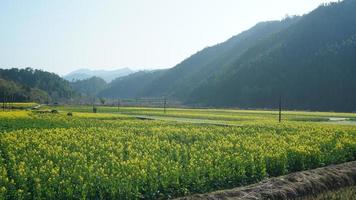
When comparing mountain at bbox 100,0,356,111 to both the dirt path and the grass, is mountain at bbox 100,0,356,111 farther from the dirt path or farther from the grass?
the grass

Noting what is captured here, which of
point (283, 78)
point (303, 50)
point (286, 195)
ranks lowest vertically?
point (286, 195)

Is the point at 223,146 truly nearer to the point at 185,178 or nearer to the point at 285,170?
the point at 285,170

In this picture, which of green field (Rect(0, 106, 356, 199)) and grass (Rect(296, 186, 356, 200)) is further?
grass (Rect(296, 186, 356, 200))

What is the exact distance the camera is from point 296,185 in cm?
1535

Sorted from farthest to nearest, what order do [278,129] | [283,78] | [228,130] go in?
[283,78] → [278,129] → [228,130]

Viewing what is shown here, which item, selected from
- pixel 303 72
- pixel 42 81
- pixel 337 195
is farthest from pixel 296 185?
pixel 42 81

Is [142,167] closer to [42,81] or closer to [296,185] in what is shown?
[296,185]

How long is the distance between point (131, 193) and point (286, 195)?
5.05 m

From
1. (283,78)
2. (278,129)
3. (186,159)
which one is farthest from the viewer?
(283,78)

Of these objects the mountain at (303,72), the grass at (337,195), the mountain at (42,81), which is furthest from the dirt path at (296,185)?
the mountain at (42,81)

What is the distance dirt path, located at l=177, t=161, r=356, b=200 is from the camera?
44.2 feet

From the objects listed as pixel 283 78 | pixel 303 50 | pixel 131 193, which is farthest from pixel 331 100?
pixel 131 193

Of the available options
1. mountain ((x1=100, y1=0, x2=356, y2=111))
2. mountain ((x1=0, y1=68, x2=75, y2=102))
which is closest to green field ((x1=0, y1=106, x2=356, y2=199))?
mountain ((x1=100, y1=0, x2=356, y2=111))

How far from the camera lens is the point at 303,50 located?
132500mm
